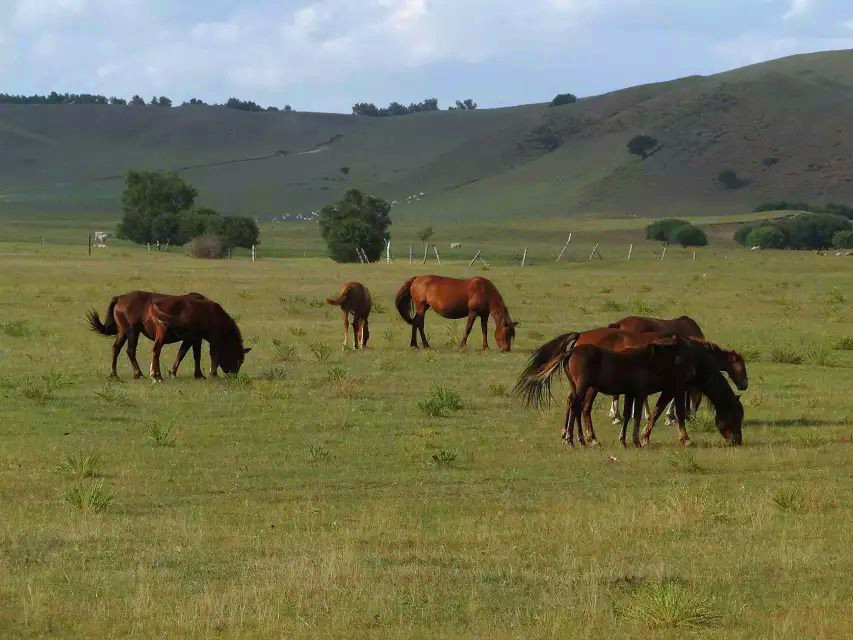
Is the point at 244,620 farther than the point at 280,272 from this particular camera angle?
No

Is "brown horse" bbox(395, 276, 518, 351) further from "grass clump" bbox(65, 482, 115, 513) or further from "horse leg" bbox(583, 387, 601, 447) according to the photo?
"grass clump" bbox(65, 482, 115, 513)

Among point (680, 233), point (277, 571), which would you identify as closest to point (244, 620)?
point (277, 571)

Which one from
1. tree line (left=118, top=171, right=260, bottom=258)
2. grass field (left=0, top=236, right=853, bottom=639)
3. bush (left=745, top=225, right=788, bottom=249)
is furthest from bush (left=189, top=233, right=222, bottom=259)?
grass field (left=0, top=236, right=853, bottom=639)

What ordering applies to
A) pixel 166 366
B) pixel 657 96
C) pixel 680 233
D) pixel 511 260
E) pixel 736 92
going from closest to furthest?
pixel 166 366
pixel 511 260
pixel 680 233
pixel 736 92
pixel 657 96

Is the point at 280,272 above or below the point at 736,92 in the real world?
below

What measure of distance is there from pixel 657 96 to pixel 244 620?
526 ft

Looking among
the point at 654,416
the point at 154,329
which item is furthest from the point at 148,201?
the point at 654,416

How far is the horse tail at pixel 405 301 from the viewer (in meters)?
24.7

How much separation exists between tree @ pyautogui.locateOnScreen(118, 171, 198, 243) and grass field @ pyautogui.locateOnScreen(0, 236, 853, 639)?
68765 millimetres

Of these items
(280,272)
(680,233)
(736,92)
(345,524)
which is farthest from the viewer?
(736,92)

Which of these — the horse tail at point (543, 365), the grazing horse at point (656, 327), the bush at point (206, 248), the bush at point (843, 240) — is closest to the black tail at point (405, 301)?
the grazing horse at point (656, 327)

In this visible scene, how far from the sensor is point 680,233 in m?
89.2

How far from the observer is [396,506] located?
11.0 meters

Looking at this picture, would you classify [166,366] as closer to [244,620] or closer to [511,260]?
[244,620]
